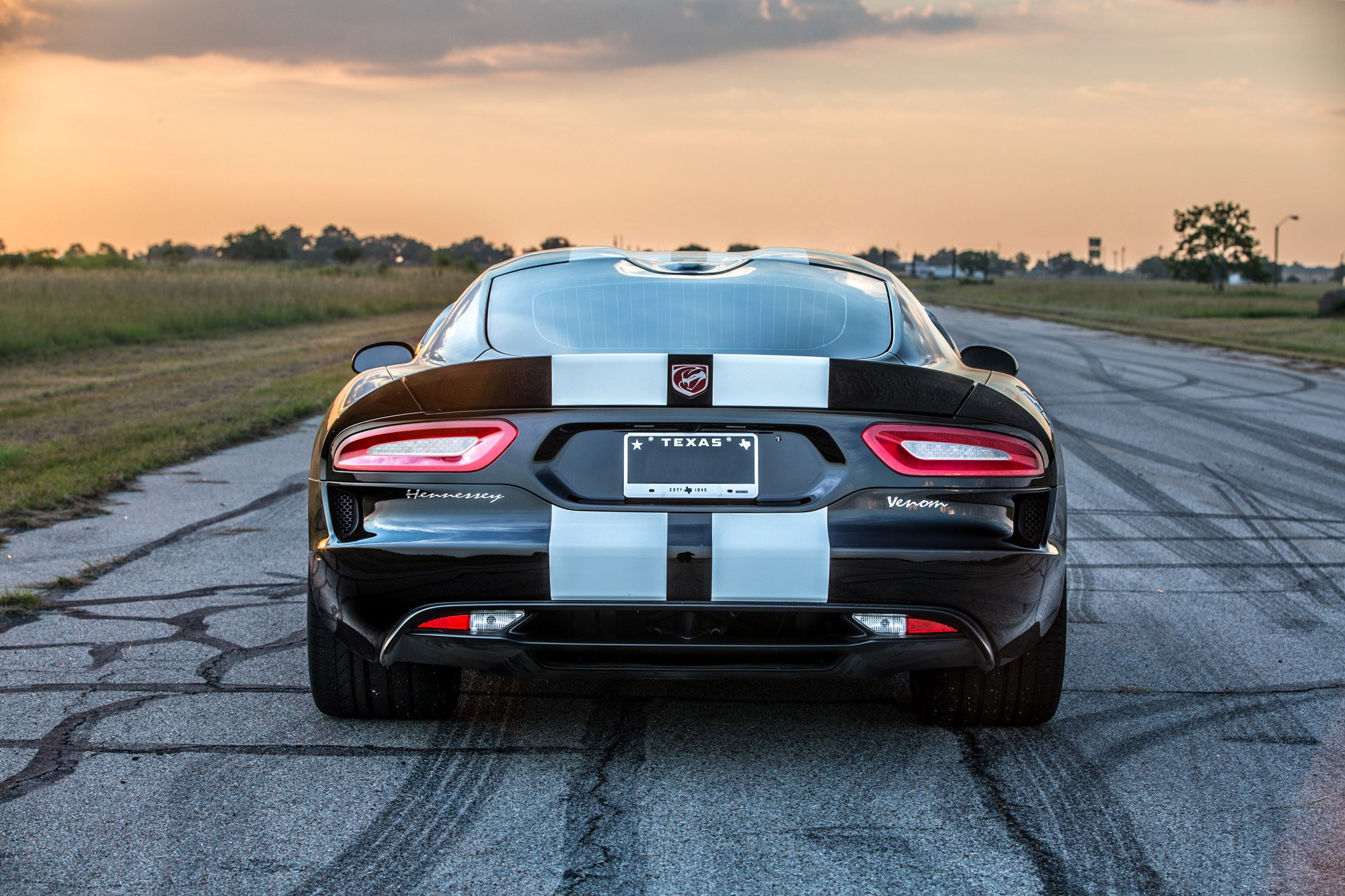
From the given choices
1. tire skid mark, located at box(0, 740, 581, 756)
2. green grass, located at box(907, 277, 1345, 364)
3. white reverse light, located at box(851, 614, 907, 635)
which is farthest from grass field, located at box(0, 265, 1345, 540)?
white reverse light, located at box(851, 614, 907, 635)

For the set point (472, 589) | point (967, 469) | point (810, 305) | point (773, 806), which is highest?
point (810, 305)

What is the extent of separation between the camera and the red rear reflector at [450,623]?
128 inches

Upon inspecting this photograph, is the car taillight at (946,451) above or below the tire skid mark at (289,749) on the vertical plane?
above

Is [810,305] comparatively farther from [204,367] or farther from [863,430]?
[204,367]

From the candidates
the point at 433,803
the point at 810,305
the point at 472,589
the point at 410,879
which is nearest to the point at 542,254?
the point at 810,305

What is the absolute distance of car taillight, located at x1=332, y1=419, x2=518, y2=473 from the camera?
10.5 feet

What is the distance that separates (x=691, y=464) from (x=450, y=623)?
29.6 inches

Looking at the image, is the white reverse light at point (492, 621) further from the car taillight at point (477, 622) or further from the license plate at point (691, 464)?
the license plate at point (691, 464)

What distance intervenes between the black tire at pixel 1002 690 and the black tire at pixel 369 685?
1404mm

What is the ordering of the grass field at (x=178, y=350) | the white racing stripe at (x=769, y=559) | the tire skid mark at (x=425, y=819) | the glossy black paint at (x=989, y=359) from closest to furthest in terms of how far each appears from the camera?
the tire skid mark at (x=425, y=819) → the white racing stripe at (x=769, y=559) → the glossy black paint at (x=989, y=359) → the grass field at (x=178, y=350)

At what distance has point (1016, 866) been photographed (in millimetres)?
2748

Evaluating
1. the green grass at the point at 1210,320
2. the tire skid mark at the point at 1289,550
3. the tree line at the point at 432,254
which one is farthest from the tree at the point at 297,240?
the tire skid mark at the point at 1289,550

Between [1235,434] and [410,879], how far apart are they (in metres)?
9.49

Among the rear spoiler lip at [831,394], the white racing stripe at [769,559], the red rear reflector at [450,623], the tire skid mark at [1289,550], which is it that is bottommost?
the tire skid mark at [1289,550]
